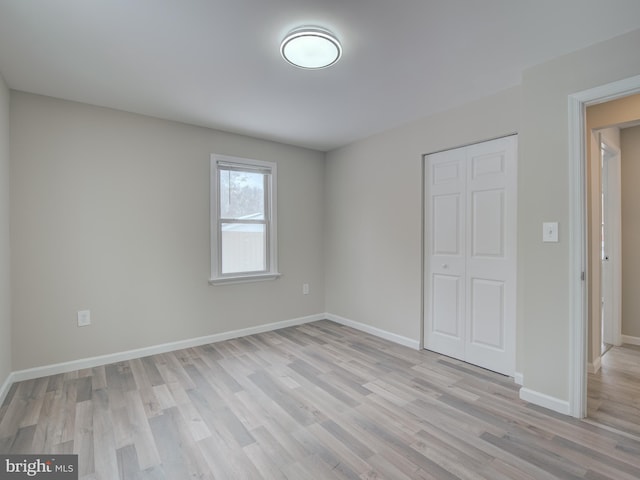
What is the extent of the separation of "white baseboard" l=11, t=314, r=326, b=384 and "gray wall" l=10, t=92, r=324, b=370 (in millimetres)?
56

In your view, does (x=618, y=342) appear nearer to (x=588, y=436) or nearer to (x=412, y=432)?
(x=588, y=436)

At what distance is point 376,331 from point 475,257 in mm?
1507

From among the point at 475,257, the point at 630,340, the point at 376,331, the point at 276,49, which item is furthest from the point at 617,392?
the point at 276,49

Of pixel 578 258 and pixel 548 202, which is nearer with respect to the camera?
pixel 578 258

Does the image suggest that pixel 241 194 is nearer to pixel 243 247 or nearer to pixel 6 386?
pixel 243 247

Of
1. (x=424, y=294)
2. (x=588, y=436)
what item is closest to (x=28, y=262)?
(x=424, y=294)

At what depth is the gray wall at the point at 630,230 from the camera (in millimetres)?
3420

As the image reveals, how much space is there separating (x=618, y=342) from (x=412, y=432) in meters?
3.07

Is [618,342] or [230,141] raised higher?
[230,141]

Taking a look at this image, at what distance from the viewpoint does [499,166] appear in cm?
275

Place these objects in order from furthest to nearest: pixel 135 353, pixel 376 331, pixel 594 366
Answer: pixel 376 331, pixel 135 353, pixel 594 366

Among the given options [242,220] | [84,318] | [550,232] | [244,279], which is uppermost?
[242,220]

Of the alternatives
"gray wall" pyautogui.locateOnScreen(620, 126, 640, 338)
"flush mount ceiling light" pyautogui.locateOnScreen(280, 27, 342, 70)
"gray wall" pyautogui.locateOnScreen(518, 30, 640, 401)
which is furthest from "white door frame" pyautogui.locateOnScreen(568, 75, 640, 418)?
"gray wall" pyautogui.locateOnScreen(620, 126, 640, 338)

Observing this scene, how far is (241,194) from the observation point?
3.88 m
